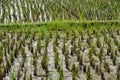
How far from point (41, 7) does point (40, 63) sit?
4684 millimetres

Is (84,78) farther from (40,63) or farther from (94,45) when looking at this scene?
(94,45)

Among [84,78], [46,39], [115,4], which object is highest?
[115,4]

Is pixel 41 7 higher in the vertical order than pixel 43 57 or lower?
higher

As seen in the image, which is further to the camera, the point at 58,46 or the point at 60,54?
the point at 58,46

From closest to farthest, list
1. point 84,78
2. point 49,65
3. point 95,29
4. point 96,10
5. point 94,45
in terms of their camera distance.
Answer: point 84,78 → point 49,65 → point 94,45 → point 95,29 → point 96,10

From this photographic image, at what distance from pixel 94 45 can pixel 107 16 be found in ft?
9.44

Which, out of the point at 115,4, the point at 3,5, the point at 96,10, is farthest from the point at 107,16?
the point at 3,5

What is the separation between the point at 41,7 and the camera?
29.5 feet

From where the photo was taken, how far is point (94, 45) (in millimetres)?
5422

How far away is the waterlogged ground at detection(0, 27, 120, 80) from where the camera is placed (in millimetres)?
4082

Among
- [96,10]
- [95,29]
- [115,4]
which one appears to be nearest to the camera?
[95,29]

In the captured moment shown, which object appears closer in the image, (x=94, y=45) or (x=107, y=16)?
(x=94, y=45)

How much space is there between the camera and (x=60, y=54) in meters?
4.95

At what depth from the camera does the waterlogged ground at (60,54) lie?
4.08 metres
